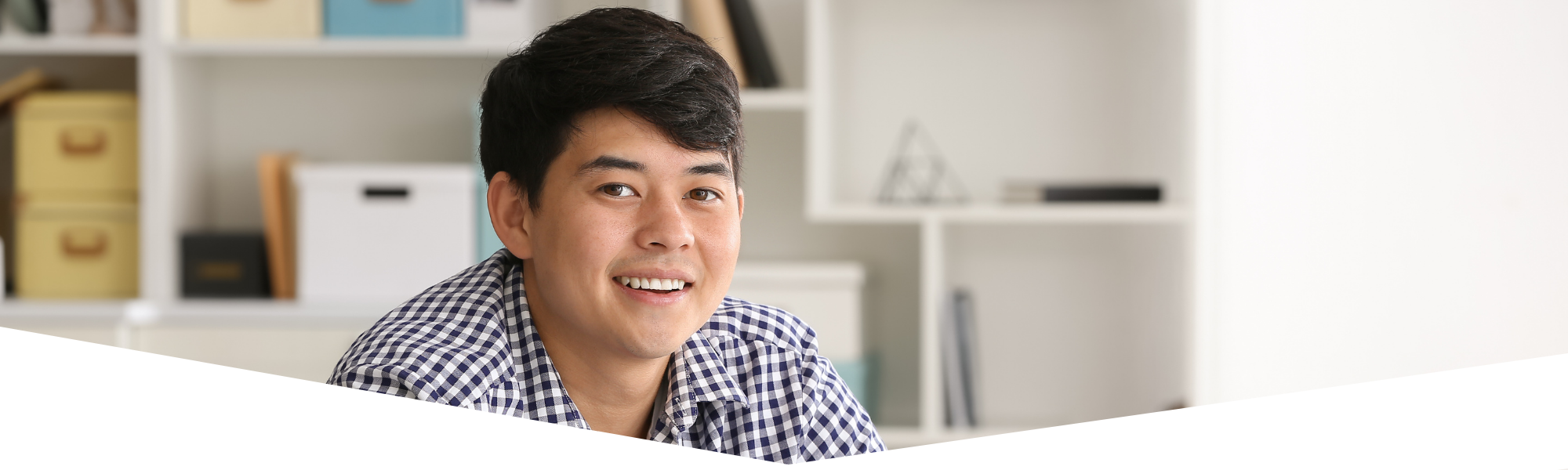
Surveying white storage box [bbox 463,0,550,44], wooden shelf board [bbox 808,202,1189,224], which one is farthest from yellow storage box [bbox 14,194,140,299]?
wooden shelf board [bbox 808,202,1189,224]

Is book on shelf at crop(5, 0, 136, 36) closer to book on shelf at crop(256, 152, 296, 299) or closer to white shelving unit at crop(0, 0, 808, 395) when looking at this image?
white shelving unit at crop(0, 0, 808, 395)

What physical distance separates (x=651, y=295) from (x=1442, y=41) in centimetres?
211

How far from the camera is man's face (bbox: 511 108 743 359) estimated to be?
0.80m

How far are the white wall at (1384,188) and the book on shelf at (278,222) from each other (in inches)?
74.3

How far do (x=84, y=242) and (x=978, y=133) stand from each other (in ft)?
6.09

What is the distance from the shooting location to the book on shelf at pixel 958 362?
2.17 meters

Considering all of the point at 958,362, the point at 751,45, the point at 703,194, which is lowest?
the point at 958,362

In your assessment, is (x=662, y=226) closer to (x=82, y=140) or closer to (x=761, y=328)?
(x=761, y=328)

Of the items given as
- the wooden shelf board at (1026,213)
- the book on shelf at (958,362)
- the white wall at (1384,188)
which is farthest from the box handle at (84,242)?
the white wall at (1384,188)

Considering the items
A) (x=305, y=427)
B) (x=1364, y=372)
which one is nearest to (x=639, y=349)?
(x=305, y=427)

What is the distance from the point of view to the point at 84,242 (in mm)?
2232

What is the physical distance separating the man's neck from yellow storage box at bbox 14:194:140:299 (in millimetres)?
1763

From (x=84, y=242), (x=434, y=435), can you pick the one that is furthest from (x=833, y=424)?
(x=84, y=242)

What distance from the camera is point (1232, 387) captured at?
2.36 metres
